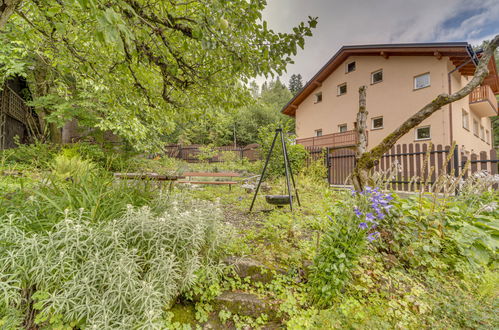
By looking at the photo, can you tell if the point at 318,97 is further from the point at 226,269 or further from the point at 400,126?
the point at 226,269

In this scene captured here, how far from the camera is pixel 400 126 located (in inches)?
113

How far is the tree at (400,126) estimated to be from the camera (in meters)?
2.49

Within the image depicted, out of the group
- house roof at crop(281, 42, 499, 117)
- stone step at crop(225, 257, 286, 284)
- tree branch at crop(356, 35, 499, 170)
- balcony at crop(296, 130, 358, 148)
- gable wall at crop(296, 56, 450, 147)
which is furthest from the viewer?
balcony at crop(296, 130, 358, 148)

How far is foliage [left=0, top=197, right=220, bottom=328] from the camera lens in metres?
1.31

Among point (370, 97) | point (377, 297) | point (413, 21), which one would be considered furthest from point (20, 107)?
point (370, 97)

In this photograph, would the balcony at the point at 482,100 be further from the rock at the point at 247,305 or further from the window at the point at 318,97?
the rock at the point at 247,305

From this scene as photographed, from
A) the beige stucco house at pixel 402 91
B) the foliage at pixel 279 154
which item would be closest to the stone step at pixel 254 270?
the foliage at pixel 279 154

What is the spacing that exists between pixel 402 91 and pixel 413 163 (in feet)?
25.4

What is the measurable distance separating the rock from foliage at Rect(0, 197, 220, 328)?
346mm

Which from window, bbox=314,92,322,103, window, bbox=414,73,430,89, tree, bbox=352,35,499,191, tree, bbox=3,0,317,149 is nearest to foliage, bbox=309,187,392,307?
tree, bbox=352,35,499,191

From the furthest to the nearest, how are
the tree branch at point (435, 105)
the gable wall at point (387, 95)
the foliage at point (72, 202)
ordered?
1. the gable wall at point (387, 95)
2. the tree branch at point (435, 105)
3. the foliage at point (72, 202)

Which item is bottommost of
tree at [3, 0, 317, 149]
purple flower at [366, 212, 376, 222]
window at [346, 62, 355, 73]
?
purple flower at [366, 212, 376, 222]

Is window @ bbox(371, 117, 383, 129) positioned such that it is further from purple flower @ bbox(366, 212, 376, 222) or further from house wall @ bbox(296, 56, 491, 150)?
purple flower @ bbox(366, 212, 376, 222)

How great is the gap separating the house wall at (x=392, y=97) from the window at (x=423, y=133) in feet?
0.94
